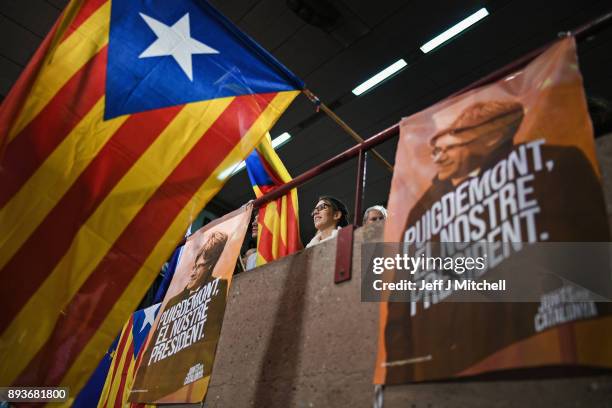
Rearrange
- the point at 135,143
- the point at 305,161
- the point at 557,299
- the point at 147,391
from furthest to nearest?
the point at 305,161
the point at 147,391
the point at 135,143
the point at 557,299

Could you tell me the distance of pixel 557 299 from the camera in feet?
3.44

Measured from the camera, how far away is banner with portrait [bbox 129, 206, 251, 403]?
2.24 m

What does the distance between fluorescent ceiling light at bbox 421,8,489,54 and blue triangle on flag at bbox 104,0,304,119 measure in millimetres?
3168

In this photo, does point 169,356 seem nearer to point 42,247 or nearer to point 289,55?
point 42,247

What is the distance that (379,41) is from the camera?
534cm

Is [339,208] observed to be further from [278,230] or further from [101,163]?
[101,163]

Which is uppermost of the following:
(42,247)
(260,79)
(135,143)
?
(260,79)

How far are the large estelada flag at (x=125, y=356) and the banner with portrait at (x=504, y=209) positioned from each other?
9.31 ft

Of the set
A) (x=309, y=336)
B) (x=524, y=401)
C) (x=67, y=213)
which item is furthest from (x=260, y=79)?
(x=524, y=401)

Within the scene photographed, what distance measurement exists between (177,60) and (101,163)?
766 mm

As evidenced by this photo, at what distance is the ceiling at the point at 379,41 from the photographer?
483 centimetres

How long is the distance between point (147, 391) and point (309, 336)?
1.15 metres

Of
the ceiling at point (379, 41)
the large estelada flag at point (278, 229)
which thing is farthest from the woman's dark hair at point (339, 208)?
the ceiling at point (379, 41)

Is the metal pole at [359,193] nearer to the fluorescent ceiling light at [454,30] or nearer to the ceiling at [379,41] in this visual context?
the ceiling at [379,41]
